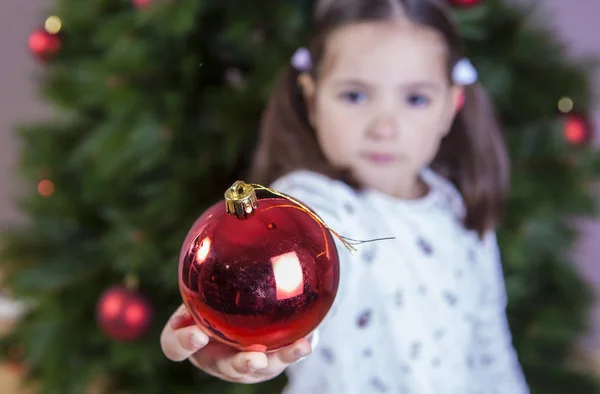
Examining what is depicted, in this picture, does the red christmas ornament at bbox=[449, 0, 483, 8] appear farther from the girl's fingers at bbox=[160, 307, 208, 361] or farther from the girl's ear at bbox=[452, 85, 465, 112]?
the girl's fingers at bbox=[160, 307, 208, 361]

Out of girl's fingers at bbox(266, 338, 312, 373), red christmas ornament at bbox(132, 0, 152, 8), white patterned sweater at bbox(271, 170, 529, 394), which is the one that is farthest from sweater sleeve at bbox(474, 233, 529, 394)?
red christmas ornament at bbox(132, 0, 152, 8)

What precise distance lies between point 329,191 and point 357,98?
70mm

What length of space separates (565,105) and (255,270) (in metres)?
0.52

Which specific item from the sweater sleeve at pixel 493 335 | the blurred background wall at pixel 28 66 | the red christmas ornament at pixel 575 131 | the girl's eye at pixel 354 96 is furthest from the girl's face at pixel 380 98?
the blurred background wall at pixel 28 66

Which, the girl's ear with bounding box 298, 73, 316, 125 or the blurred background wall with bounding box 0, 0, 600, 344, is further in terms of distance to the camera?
the blurred background wall with bounding box 0, 0, 600, 344

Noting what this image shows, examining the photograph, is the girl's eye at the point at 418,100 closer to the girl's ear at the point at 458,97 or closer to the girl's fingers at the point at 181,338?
the girl's ear at the point at 458,97

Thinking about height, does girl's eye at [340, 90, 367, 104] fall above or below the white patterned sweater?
above

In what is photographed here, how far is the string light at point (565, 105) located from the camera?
0.60 metres

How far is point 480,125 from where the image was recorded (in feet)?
1.52

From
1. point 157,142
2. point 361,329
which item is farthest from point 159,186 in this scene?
point 361,329

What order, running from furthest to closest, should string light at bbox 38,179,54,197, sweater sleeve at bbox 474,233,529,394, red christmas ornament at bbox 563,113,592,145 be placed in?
1. string light at bbox 38,179,54,197
2. red christmas ornament at bbox 563,113,592,145
3. sweater sleeve at bbox 474,233,529,394

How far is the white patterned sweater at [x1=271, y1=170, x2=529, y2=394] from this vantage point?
368 millimetres

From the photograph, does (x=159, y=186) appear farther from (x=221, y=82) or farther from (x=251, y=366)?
(x=251, y=366)

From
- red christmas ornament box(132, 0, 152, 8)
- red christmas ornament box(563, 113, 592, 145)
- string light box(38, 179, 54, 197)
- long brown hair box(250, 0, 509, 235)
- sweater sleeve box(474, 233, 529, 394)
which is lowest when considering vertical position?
sweater sleeve box(474, 233, 529, 394)
